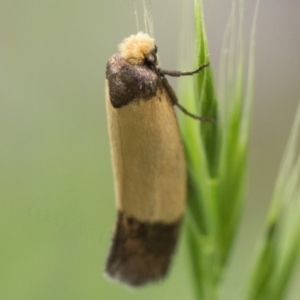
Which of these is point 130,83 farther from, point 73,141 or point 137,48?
point 73,141

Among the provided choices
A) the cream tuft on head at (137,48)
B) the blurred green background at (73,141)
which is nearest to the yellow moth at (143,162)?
the cream tuft on head at (137,48)

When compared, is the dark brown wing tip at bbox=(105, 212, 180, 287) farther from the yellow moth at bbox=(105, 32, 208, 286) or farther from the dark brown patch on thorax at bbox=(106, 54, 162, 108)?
the dark brown patch on thorax at bbox=(106, 54, 162, 108)

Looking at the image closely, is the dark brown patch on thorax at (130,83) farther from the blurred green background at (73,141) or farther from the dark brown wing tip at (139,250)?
the blurred green background at (73,141)

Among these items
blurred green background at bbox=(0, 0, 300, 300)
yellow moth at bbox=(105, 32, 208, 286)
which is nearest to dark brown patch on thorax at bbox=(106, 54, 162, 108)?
yellow moth at bbox=(105, 32, 208, 286)

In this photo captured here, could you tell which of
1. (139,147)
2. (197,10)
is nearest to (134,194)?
(139,147)

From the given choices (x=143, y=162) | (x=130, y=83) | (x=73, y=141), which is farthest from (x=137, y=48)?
(x=73, y=141)

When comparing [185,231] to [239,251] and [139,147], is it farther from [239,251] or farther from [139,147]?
[239,251]

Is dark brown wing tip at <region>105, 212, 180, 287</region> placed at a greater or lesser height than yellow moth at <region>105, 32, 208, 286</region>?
lesser
